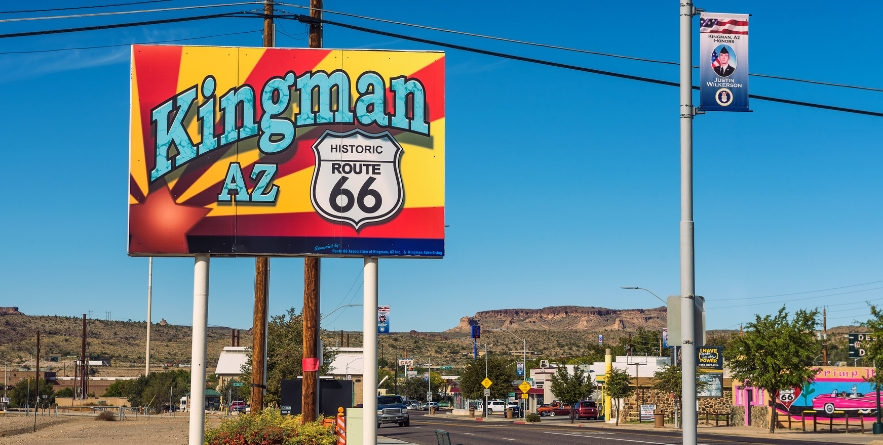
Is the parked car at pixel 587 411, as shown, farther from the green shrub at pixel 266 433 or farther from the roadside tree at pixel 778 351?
the green shrub at pixel 266 433

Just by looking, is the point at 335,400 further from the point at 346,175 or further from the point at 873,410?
the point at 873,410

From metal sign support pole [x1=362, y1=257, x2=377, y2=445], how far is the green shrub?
8.12 ft

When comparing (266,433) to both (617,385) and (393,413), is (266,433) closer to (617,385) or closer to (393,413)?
(393,413)

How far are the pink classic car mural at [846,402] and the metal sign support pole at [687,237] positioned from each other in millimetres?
50681

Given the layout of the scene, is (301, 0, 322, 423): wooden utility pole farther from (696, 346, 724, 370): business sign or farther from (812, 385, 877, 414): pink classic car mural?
(696, 346, 724, 370): business sign

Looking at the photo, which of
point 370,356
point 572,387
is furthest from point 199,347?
point 572,387

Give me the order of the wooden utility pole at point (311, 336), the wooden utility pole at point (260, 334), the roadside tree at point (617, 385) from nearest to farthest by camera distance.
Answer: the wooden utility pole at point (311, 336) < the wooden utility pole at point (260, 334) < the roadside tree at point (617, 385)

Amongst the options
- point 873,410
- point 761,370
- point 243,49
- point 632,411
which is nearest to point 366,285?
point 243,49

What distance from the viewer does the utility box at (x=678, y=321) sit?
15.4 meters

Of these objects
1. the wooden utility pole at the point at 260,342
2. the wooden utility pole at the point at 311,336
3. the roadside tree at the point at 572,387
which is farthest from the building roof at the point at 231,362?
the wooden utility pole at the point at 311,336

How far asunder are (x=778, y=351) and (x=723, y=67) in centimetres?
3917

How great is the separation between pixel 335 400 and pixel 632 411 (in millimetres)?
53722

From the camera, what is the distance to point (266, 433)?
850 inches

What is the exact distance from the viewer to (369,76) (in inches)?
794
